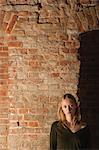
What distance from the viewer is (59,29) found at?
5.26 metres

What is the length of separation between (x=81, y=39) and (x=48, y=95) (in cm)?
98

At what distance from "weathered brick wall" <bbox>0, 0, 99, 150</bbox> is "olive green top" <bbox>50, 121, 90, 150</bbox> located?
97 cm

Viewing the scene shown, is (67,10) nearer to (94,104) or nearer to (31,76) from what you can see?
(31,76)

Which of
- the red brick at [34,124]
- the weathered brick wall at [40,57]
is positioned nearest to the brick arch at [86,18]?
the weathered brick wall at [40,57]

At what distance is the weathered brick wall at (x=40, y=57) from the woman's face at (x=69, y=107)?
981 mm

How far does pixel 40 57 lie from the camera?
5266mm

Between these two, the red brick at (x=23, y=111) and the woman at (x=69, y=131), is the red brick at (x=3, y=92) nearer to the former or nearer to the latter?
the red brick at (x=23, y=111)

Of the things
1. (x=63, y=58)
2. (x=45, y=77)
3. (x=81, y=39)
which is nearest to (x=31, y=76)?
(x=45, y=77)

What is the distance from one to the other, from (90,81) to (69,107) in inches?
52.8

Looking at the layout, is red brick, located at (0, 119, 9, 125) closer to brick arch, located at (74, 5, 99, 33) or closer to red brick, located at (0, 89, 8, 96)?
red brick, located at (0, 89, 8, 96)

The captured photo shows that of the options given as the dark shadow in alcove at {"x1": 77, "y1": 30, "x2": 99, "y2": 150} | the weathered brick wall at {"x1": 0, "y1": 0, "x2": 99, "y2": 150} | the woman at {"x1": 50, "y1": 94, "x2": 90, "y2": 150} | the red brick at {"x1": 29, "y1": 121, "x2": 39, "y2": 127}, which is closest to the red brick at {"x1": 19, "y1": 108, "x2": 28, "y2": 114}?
the weathered brick wall at {"x1": 0, "y1": 0, "x2": 99, "y2": 150}

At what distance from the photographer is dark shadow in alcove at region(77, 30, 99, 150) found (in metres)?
5.42

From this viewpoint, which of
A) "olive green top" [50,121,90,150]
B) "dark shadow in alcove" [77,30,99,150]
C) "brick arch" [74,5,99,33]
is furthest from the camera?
"dark shadow in alcove" [77,30,99,150]

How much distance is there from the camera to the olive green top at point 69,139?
423 centimetres
